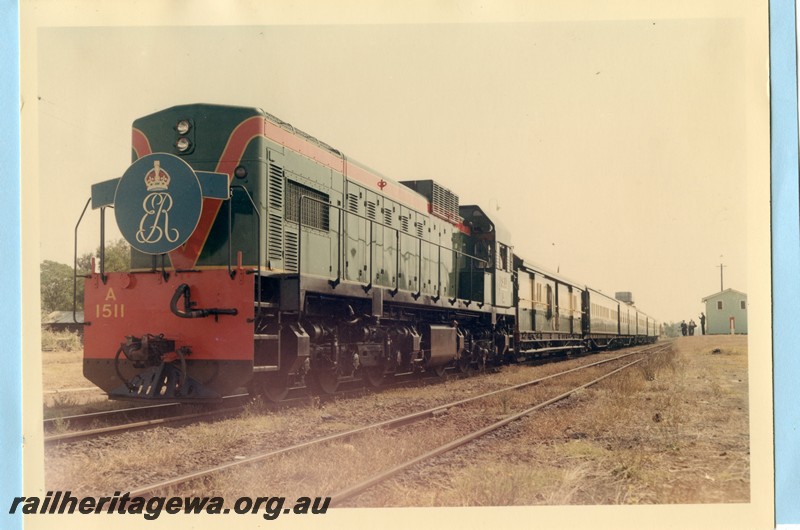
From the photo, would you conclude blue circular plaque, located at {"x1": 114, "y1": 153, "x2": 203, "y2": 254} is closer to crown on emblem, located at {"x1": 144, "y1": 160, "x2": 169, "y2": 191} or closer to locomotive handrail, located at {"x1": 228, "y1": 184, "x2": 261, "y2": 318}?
crown on emblem, located at {"x1": 144, "y1": 160, "x2": 169, "y2": 191}

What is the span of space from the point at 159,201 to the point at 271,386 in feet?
7.64

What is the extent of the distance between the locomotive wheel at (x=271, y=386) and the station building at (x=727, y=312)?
176 inches

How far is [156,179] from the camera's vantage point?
6008mm

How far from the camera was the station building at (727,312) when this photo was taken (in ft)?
19.4

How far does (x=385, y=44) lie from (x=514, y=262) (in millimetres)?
8871

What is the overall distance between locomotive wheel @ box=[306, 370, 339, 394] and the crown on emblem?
284cm

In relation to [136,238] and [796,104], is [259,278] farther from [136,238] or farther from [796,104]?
[796,104]

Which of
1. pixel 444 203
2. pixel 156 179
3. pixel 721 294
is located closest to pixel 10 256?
pixel 156 179

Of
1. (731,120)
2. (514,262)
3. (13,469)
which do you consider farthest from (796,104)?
(514,262)

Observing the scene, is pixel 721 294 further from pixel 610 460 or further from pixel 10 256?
pixel 10 256

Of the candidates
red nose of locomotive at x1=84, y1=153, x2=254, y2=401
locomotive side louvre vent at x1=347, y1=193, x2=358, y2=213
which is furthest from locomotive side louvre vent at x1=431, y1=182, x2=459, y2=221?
red nose of locomotive at x1=84, y1=153, x2=254, y2=401

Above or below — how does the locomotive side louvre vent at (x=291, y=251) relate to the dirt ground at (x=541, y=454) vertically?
above

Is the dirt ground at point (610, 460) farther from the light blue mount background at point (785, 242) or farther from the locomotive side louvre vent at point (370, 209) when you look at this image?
the locomotive side louvre vent at point (370, 209)

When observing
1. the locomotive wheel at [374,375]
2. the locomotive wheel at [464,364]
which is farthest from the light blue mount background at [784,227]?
the locomotive wheel at [464,364]
